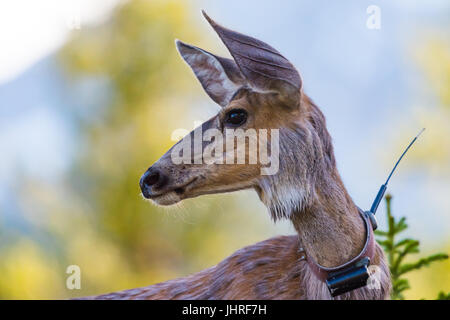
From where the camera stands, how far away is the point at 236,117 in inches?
164

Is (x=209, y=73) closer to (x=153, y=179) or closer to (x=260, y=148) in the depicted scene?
(x=260, y=148)

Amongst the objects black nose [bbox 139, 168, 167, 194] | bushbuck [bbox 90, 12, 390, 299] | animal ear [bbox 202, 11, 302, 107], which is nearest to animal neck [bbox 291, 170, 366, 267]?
bushbuck [bbox 90, 12, 390, 299]

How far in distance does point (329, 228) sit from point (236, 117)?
3.16ft

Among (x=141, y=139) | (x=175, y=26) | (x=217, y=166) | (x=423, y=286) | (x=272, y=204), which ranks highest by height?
(x=175, y=26)

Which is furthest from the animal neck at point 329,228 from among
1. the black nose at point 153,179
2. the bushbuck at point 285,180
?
the black nose at point 153,179

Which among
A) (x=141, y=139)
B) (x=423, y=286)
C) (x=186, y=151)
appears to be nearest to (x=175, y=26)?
(x=141, y=139)

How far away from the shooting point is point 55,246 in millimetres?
14344

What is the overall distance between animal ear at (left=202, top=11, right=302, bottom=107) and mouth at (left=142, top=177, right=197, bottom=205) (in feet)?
2.60

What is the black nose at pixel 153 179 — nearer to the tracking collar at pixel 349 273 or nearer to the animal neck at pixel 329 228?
the animal neck at pixel 329 228

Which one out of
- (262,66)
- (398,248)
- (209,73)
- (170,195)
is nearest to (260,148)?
(262,66)

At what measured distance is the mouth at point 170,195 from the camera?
4113 millimetres

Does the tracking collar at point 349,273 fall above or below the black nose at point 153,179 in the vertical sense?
below
